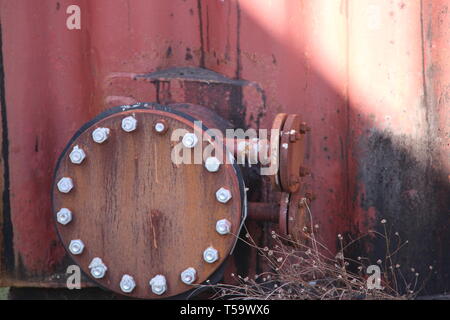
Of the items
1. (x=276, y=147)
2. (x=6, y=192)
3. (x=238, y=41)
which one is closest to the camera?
(x=276, y=147)

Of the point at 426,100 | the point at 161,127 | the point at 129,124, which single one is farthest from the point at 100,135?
the point at 426,100

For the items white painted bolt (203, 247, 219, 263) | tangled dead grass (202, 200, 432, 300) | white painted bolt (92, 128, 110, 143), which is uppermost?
white painted bolt (92, 128, 110, 143)

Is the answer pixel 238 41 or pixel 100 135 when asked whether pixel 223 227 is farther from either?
pixel 238 41

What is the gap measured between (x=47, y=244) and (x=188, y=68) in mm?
904

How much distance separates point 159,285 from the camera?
87.2 inches

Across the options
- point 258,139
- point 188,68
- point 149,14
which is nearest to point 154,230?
point 258,139

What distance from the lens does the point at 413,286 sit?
2.54 meters

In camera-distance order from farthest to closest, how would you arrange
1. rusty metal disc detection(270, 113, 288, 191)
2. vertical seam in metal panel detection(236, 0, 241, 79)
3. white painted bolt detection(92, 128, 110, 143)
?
vertical seam in metal panel detection(236, 0, 241, 79)
white painted bolt detection(92, 128, 110, 143)
rusty metal disc detection(270, 113, 288, 191)

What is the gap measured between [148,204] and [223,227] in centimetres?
28

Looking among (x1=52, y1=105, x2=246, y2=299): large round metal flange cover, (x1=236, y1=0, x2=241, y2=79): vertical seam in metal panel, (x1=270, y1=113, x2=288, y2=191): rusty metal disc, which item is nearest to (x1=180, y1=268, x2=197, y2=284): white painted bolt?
(x1=52, y1=105, x2=246, y2=299): large round metal flange cover

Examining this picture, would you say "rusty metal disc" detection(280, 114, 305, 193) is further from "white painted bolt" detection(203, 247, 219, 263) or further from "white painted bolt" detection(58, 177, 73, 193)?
"white painted bolt" detection(58, 177, 73, 193)

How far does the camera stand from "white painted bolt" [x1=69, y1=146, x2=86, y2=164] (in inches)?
89.0

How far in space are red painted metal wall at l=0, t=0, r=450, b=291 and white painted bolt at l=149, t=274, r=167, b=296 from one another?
566 millimetres

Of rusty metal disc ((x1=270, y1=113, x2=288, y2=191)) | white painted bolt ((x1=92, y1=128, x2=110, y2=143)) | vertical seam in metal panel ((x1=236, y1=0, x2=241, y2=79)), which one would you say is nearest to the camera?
rusty metal disc ((x1=270, y1=113, x2=288, y2=191))
